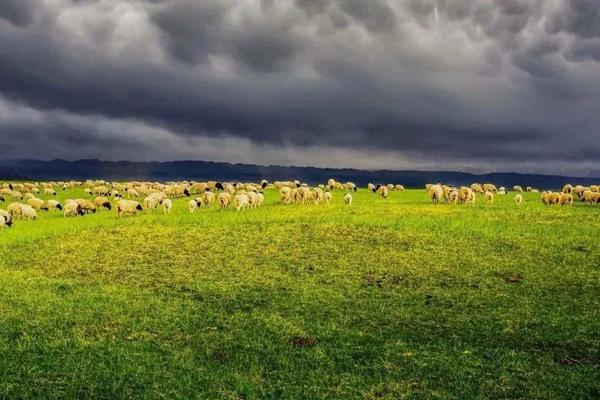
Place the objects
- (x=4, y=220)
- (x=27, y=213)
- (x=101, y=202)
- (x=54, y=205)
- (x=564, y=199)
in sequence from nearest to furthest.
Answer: (x=4, y=220), (x=27, y=213), (x=564, y=199), (x=101, y=202), (x=54, y=205)

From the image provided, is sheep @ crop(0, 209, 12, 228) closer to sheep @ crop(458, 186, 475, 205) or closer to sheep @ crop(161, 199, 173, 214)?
sheep @ crop(161, 199, 173, 214)

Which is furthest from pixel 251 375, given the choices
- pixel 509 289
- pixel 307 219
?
pixel 307 219

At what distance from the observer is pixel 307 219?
1448 inches

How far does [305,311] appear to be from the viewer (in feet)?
59.0

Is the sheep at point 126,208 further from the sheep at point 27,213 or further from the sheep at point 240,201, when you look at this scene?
the sheep at point 27,213

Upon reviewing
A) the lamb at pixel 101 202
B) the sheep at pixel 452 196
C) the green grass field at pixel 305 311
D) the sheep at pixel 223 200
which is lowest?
the green grass field at pixel 305 311

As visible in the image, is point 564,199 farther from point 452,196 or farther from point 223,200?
point 223,200

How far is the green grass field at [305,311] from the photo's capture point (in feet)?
38.3

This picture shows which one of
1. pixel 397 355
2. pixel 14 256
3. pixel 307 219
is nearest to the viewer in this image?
pixel 397 355

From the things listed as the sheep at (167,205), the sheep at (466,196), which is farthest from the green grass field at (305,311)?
the sheep at (466,196)

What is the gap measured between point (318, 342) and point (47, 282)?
47.1 ft

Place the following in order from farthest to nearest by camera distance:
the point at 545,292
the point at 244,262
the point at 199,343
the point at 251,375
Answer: the point at 244,262 < the point at 545,292 < the point at 199,343 < the point at 251,375

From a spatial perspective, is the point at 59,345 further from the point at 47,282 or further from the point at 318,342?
the point at 47,282

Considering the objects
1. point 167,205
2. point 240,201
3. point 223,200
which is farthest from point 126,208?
point 240,201
